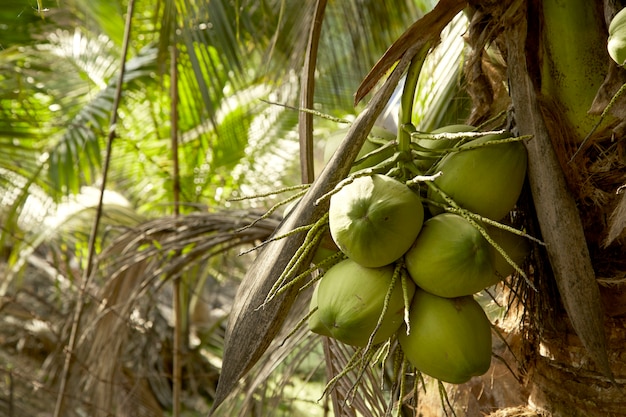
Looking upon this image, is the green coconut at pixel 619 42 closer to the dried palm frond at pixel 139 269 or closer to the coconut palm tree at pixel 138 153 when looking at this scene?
the coconut palm tree at pixel 138 153

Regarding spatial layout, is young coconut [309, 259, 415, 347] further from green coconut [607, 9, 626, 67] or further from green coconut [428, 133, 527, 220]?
green coconut [607, 9, 626, 67]

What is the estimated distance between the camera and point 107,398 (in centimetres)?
173

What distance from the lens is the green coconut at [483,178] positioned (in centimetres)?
77

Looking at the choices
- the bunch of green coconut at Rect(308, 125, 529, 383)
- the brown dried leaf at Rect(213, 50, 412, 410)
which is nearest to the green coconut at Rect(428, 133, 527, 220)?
the bunch of green coconut at Rect(308, 125, 529, 383)

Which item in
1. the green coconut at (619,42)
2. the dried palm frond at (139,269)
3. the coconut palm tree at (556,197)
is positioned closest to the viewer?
the green coconut at (619,42)

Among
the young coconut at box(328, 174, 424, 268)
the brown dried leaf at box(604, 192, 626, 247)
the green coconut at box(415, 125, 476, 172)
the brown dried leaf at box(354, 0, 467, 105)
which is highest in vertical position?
the brown dried leaf at box(354, 0, 467, 105)

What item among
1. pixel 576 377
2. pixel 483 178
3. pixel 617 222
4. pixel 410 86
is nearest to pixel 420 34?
pixel 410 86

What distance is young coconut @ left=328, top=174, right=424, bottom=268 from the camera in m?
0.70

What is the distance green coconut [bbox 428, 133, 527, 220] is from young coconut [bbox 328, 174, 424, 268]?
63 mm

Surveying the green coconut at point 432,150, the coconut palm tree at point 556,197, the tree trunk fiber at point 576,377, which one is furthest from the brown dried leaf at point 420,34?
the tree trunk fiber at point 576,377

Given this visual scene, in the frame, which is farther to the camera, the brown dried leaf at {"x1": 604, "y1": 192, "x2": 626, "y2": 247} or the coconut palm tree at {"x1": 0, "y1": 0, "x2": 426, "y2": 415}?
the coconut palm tree at {"x1": 0, "y1": 0, "x2": 426, "y2": 415}

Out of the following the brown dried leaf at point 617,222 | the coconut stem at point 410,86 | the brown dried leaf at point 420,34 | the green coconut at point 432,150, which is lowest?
the brown dried leaf at point 617,222

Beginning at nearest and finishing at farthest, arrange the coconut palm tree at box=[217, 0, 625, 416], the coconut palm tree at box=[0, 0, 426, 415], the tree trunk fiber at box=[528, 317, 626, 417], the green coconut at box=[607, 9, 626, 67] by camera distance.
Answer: the green coconut at box=[607, 9, 626, 67]
the coconut palm tree at box=[217, 0, 625, 416]
the tree trunk fiber at box=[528, 317, 626, 417]
the coconut palm tree at box=[0, 0, 426, 415]

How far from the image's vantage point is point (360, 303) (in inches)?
28.7
